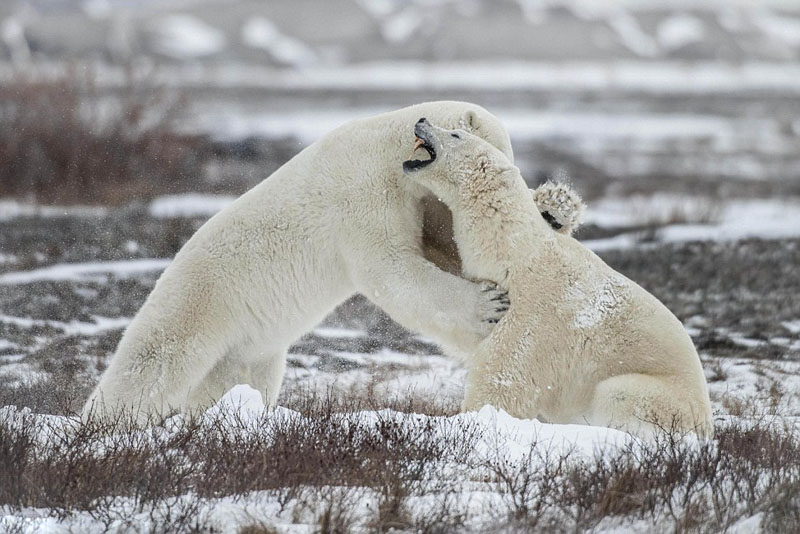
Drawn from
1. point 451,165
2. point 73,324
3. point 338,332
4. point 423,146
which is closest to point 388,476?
point 451,165

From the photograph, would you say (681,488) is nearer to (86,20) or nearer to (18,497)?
(18,497)

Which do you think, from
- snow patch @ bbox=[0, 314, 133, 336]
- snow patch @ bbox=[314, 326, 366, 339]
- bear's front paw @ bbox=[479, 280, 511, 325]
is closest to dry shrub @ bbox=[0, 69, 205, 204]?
snow patch @ bbox=[0, 314, 133, 336]

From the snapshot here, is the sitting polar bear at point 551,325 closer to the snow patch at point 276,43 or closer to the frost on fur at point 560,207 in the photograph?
the frost on fur at point 560,207

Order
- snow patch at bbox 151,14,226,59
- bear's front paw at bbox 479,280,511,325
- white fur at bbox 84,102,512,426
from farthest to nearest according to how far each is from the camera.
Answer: snow patch at bbox 151,14,226,59
white fur at bbox 84,102,512,426
bear's front paw at bbox 479,280,511,325

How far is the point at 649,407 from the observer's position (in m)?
3.83

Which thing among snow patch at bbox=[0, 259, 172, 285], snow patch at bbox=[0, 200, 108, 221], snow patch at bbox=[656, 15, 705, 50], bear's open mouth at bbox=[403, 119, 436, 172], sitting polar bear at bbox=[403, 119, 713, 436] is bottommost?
sitting polar bear at bbox=[403, 119, 713, 436]

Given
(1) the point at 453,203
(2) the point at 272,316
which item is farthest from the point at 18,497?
(1) the point at 453,203

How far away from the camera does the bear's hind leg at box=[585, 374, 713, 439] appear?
3.82 m

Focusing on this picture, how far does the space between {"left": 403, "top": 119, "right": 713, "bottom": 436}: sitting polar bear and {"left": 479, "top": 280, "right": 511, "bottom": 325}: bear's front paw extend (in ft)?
0.10

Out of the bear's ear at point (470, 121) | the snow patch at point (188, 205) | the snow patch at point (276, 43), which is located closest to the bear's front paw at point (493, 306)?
the bear's ear at point (470, 121)

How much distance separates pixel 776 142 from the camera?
28219 millimetres

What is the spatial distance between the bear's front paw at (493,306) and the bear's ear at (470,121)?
2.88 ft

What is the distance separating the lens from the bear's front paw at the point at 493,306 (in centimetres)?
406

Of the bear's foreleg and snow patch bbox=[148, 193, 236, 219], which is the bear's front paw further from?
snow patch bbox=[148, 193, 236, 219]
